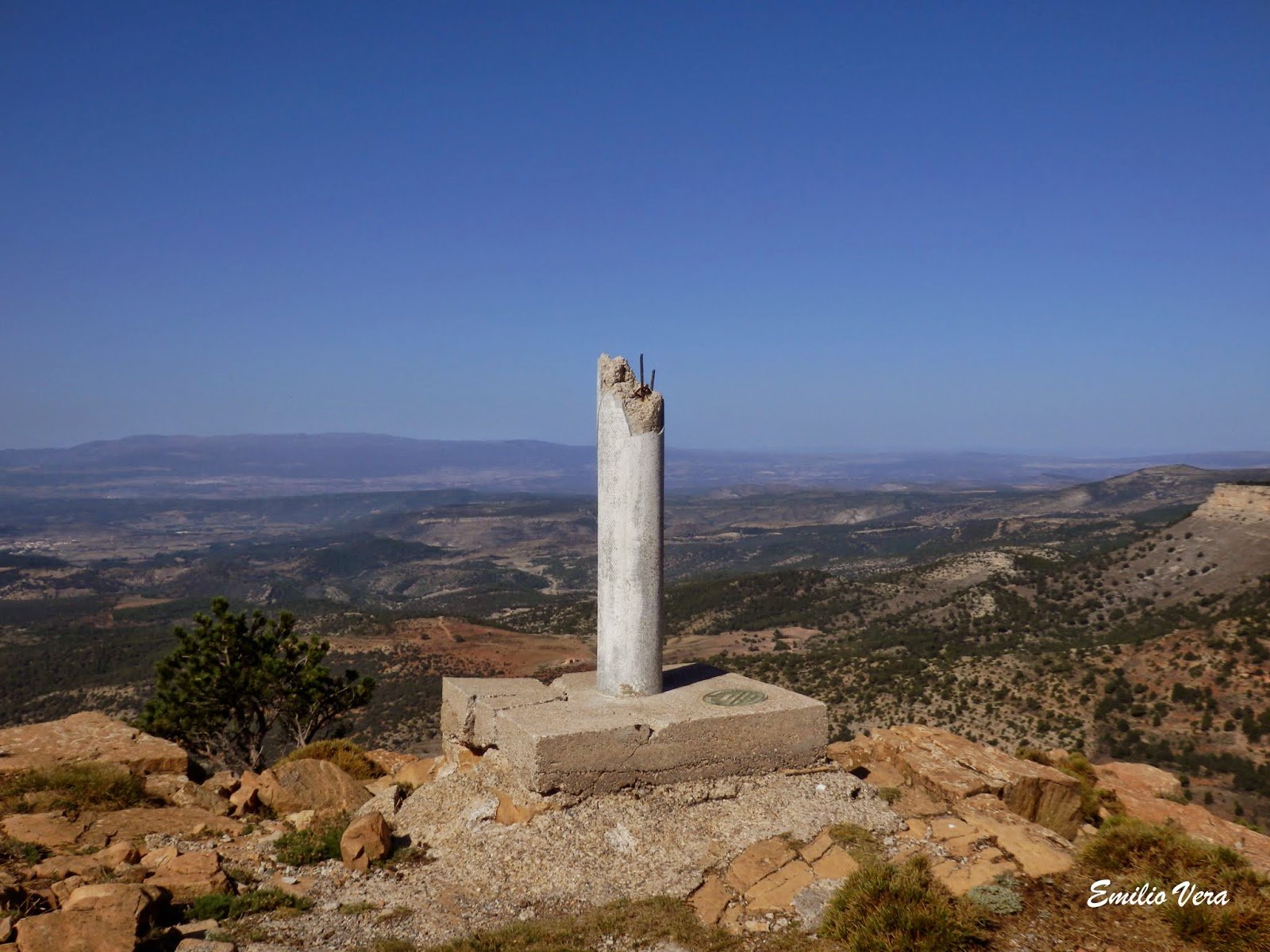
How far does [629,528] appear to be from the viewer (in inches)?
395

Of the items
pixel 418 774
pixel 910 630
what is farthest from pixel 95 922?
pixel 910 630

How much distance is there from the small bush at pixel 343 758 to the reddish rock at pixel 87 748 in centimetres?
151

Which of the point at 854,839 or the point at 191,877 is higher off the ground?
the point at 191,877

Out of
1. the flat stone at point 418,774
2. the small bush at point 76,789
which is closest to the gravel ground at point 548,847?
the flat stone at point 418,774

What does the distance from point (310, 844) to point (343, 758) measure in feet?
13.1

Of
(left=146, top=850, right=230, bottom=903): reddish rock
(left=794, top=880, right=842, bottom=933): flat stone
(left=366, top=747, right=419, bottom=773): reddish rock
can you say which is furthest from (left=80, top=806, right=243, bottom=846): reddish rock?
(left=794, top=880, right=842, bottom=933): flat stone

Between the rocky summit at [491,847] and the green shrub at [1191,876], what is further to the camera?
the rocky summit at [491,847]

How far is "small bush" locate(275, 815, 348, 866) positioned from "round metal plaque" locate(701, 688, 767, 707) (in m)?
4.44

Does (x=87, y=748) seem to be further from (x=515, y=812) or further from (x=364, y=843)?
(x=515, y=812)

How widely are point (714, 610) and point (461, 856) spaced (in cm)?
4709

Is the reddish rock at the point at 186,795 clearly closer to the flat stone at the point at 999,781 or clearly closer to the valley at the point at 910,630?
the flat stone at the point at 999,781

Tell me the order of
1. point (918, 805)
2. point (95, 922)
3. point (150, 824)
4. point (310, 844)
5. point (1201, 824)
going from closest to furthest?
1. point (95, 922)
2. point (310, 844)
3. point (150, 824)
4. point (918, 805)
5. point (1201, 824)

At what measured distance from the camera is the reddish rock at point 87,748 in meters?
10.6
